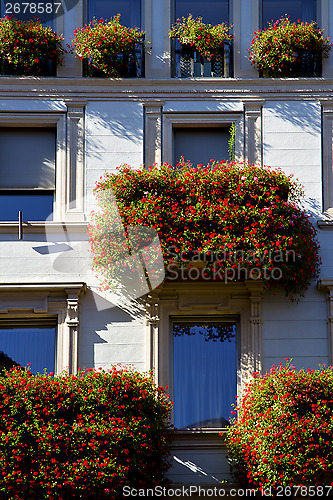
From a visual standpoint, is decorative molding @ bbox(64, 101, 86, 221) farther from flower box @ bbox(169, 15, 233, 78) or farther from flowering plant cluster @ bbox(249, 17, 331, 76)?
flowering plant cluster @ bbox(249, 17, 331, 76)

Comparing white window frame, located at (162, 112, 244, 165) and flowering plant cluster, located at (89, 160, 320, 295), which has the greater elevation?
white window frame, located at (162, 112, 244, 165)

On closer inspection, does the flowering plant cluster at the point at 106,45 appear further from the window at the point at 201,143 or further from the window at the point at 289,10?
the window at the point at 289,10

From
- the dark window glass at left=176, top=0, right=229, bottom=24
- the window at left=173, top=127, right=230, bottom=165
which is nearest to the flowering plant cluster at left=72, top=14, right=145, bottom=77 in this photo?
the dark window glass at left=176, top=0, right=229, bottom=24

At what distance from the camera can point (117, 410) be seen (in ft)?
47.2

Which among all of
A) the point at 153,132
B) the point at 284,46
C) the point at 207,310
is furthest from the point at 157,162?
the point at 284,46

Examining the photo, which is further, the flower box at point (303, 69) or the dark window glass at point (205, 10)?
the dark window glass at point (205, 10)

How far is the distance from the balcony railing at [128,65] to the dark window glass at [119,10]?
28.6 inches

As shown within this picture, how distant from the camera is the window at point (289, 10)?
18234mm

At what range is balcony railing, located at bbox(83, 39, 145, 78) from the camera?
17.7 m

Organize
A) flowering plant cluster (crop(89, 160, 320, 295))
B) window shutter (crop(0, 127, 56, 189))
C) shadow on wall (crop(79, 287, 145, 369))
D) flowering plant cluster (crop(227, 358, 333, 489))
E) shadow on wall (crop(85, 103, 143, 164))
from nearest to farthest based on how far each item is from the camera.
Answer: flowering plant cluster (crop(227, 358, 333, 489)), flowering plant cluster (crop(89, 160, 320, 295)), shadow on wall (crop(79, 287, 145, 369)), shadow on wall (crop(85, 103, 143, 164)), window shutter (crop(0, 127, 56, 189))

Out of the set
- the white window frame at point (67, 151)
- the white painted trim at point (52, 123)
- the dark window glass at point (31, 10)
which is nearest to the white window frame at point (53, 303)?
the white window frame at point (67, 151)

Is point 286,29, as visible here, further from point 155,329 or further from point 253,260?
point 155,329

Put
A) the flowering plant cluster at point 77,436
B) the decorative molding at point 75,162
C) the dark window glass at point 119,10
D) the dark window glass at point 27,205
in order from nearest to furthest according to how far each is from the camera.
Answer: the flowering plant cluster at point 77,436 → the decorative molding at point 75,162 → the dark window glass at point 27,205 → the dark window glass at point 119,10

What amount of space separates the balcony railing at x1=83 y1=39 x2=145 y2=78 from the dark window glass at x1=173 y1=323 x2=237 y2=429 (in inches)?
200
